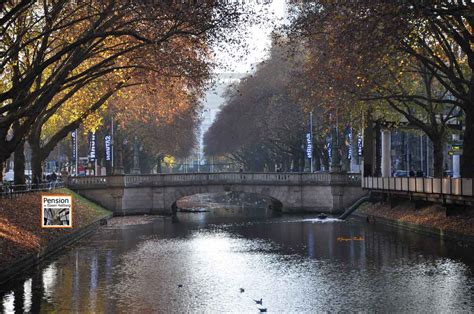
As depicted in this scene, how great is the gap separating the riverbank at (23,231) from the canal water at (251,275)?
91cm

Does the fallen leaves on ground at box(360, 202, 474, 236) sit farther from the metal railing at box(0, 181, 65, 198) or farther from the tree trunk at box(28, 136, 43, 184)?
the tree trunk at box(28, 136, 43, 184)

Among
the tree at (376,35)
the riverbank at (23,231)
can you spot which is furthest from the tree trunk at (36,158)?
the tree at (376,35)

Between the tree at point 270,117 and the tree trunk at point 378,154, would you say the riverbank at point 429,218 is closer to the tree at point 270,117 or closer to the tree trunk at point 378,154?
the tree trunk at point 378,154

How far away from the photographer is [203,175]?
261 feet

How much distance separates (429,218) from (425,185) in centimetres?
213

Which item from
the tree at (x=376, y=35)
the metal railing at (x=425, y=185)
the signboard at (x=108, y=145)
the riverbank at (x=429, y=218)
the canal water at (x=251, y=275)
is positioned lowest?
the canal water at (x=251, y=275)

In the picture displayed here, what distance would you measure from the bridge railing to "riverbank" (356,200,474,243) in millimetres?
12618

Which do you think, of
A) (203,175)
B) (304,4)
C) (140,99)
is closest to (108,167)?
(203,175)

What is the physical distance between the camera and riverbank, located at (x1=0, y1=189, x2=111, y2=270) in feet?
94.1

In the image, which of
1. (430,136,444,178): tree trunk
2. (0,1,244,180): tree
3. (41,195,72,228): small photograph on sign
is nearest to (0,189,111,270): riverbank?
(41,195,72,228): small photograph on sign

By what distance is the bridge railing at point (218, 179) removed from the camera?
72500 millimetres

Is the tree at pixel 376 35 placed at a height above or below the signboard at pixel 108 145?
above

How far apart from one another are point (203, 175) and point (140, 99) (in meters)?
27.6

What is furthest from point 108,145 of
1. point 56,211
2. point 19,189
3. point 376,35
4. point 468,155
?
point 376,35
